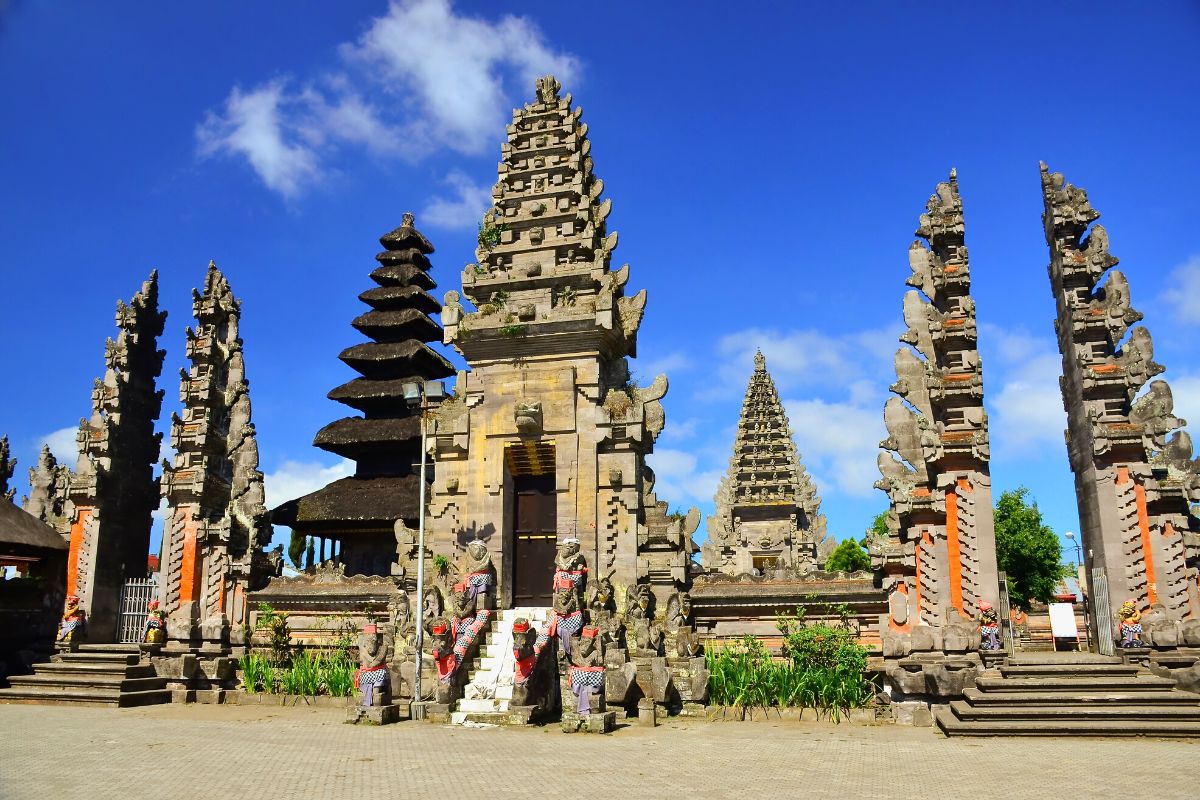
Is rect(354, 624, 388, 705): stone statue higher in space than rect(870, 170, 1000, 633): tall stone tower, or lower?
lower

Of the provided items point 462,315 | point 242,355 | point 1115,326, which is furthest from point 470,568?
point 1115,326

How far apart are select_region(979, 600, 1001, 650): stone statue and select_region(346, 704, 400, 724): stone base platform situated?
30.1 feet

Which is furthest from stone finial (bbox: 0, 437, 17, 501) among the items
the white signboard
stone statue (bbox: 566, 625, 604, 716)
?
the white signboard

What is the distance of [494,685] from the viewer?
545 inches

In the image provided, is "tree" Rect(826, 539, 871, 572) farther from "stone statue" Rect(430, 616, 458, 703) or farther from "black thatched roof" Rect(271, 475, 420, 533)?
"stone statue" Rect(430, 616, 458, 703)

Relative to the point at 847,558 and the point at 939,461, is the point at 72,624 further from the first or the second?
the point at 847,558

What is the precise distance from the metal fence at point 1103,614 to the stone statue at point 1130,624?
0.23 metres

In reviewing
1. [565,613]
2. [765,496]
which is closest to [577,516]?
[565,613]

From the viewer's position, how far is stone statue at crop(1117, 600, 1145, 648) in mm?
13977

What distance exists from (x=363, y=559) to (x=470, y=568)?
11125 mm

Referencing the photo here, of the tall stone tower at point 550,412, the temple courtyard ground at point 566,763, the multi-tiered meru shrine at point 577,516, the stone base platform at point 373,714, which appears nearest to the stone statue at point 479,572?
the multi-tiered meru shrine at point 577,516

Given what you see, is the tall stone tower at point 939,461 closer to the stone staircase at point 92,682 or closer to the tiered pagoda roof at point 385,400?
the tiered pagoda roof at point 385,400

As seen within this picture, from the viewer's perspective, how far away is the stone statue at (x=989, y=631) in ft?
45.0

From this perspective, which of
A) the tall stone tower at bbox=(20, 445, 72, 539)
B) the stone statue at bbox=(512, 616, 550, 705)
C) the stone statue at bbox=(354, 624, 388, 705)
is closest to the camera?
the stone statue at bbox=(512, 616, 550, 705)
